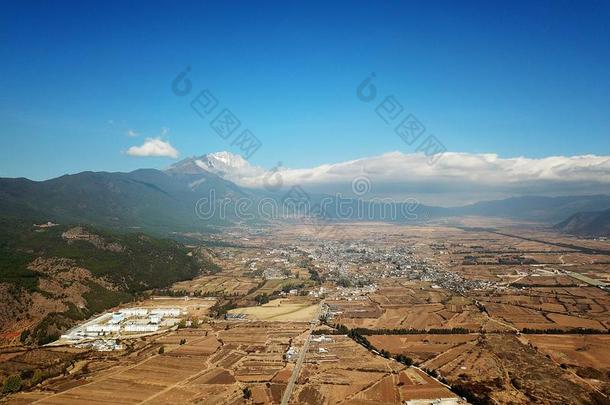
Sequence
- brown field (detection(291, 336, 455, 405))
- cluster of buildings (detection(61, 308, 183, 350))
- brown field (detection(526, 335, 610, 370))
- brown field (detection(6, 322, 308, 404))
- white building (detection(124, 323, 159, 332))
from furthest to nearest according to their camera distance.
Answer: white building (detection(124, 323, 159, 332)) < cluster of buildings (detection(61, 308, 183, 350)) < brown field (detection(526, 335, 610, 370)) < brown field (detection(6, 322, 308, 404)) < brown field (detection(291, 336, 455, 405))

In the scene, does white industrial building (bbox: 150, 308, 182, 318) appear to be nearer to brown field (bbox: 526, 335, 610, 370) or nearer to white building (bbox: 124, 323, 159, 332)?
white building (bbox: 124, 323, 159, 332)

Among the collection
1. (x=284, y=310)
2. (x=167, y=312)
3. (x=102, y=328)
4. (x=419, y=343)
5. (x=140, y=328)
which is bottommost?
(x=419, y=343)

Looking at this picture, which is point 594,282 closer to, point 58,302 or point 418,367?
point 418,367

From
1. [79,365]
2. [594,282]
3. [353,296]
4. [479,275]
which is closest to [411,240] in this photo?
[479,275]

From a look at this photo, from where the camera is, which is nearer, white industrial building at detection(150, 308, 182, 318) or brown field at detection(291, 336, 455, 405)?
brown field at detection(291, 336, 455, 405)

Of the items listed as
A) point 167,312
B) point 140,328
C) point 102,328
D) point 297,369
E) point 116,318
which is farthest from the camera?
point 167,312

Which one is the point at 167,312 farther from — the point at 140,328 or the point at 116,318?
the point at 140,328

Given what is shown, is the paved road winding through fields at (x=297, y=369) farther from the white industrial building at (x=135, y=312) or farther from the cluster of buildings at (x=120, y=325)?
the white industrial building at (x=135, y=312)

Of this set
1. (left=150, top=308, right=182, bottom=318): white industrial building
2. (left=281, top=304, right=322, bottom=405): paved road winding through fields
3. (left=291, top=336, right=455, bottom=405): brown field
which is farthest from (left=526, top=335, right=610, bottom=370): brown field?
(left=150, top=308, right=182, bottom=318): white industrial building

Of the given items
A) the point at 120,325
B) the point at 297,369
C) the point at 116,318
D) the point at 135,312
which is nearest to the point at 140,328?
the point at 120,325

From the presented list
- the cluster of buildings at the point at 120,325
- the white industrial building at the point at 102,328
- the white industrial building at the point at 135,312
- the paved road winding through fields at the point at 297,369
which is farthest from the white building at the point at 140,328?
the paved road winding through fields at the point at 297,369

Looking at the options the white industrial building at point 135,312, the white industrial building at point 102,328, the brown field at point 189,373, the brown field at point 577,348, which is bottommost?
the brown field at point 577,348
